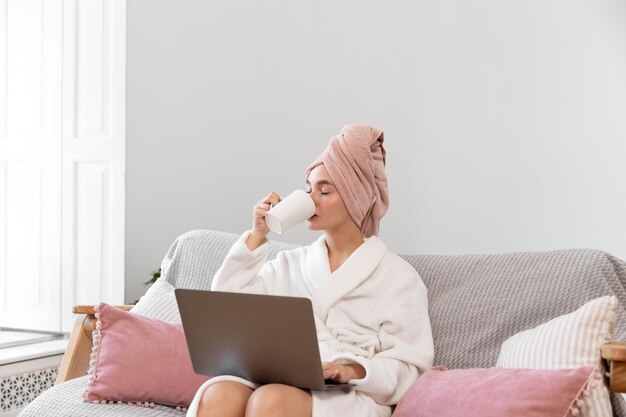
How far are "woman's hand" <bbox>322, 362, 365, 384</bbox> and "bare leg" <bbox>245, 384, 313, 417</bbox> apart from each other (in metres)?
0.07

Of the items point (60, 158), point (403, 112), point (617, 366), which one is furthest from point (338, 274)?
point (60, 158)

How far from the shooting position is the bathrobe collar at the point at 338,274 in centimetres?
222

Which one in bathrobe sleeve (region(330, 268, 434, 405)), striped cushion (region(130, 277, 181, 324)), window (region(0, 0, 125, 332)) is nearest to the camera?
bathrobe sleeve (region(330, 268, 434, 405))

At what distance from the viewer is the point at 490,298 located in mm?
2246

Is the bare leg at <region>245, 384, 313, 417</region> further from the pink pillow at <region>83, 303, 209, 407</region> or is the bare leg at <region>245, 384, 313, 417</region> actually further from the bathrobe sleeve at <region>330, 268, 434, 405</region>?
the pink pillow at <region>83, 303, 209, 407</region>

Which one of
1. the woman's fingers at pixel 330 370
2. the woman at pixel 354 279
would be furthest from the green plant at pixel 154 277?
the woman's fingers at pixel 330 370

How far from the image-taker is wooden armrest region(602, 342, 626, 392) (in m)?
1.81

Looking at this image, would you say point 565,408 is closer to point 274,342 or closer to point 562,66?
point 274,342

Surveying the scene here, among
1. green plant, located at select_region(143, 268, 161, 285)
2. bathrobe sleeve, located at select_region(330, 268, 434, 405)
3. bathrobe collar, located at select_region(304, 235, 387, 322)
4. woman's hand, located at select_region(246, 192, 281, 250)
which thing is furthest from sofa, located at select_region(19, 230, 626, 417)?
green plant, located at select_region(143, 268, 161, 285)

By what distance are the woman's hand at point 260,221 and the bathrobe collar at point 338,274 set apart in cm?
17

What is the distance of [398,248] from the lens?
4.02 m

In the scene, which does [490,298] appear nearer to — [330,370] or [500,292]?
[500,292]

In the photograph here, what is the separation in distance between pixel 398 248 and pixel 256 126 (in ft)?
3.32

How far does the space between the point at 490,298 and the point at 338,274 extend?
41 centimetres
